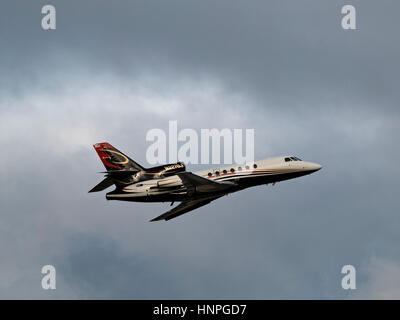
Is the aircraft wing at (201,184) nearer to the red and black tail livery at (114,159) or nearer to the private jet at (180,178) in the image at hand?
the private jet at (180,178)

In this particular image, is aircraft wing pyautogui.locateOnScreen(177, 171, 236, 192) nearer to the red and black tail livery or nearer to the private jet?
the private jet

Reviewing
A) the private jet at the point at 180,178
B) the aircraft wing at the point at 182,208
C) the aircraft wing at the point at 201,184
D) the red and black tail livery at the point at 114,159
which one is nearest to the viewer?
the aircraft wing at the point at 201,184

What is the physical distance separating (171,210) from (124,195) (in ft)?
28.2

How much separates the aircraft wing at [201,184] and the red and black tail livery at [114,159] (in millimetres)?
7519

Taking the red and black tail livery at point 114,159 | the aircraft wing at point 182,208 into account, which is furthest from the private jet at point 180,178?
the aircraft wing at point 182,208

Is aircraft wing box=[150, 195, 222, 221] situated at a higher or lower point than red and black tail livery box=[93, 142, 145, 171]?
lower

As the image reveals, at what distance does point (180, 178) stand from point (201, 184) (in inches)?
106

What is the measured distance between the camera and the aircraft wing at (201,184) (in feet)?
263

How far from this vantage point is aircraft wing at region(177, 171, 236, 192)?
263 feet

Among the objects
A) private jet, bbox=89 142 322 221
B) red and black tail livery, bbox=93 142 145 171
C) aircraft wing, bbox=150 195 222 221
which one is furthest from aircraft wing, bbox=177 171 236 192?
red and black tail livery, bbox=93 142 145 171
